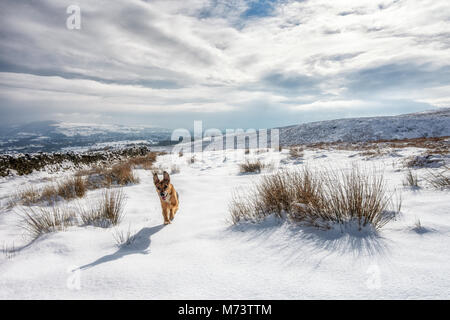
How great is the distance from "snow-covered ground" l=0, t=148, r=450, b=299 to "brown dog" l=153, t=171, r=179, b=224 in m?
0.36

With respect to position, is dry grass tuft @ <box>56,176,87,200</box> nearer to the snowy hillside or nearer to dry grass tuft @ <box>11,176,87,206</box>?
dry grass tuft @ <box>11,176,87,206</box>

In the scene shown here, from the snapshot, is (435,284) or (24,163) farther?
(24,163)

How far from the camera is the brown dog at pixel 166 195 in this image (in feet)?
8.81

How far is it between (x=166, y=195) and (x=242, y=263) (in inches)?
57.5

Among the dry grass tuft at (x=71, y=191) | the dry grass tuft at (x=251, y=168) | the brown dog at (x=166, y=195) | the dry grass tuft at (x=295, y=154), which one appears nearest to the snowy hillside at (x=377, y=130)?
the dry grass tuft at (x=295, y=154)

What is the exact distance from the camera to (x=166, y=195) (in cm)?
274

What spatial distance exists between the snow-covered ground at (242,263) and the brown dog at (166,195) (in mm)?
360

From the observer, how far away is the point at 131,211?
352cm

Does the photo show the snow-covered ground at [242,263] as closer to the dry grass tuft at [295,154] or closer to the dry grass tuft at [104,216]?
the dry grass tuft at [104,216]

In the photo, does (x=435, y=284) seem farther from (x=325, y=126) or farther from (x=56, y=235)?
(x=325, y=126)

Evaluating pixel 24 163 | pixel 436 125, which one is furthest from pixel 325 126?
pixel 24 163

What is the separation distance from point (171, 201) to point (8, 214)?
2.83 meters

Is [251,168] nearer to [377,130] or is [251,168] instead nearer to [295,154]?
[295,154]

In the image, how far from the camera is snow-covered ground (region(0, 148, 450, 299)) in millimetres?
1276
